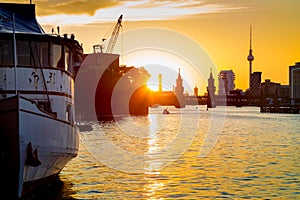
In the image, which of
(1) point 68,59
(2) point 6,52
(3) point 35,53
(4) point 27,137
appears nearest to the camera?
(4) point 27,137

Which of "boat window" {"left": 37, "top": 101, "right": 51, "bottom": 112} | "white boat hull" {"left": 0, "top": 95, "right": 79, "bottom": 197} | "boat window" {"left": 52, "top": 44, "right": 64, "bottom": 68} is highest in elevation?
"boat window" {"left": 52, "top": 44, "right": 64, "bottom": 68}

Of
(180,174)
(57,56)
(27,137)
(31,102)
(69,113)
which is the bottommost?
(180,174)

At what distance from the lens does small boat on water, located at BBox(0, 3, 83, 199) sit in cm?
2011

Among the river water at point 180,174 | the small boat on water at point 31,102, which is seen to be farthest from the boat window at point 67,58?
the river water at point 180,174

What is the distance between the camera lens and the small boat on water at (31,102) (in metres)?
20.1

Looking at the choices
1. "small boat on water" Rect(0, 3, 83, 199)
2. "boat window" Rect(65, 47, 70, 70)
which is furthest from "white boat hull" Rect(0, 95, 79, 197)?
"boat window" Rect(65, 47, 70, 70)

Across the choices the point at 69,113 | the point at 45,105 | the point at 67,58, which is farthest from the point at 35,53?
the point at 69,113

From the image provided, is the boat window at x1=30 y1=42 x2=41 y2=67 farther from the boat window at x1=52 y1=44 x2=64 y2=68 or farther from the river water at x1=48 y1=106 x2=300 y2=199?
the river water at x1=48 y1=106 x2=300 y2=199

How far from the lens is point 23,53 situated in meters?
25.0

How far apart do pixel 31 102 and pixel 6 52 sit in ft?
17.7

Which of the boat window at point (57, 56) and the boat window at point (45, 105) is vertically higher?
the boat window at point (57, 56)

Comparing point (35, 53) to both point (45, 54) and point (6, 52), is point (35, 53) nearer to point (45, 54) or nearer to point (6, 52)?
point (45, 54)

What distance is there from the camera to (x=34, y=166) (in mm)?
21078

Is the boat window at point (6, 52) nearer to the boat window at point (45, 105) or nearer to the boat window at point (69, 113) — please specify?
the boat window at point (45, 105)
